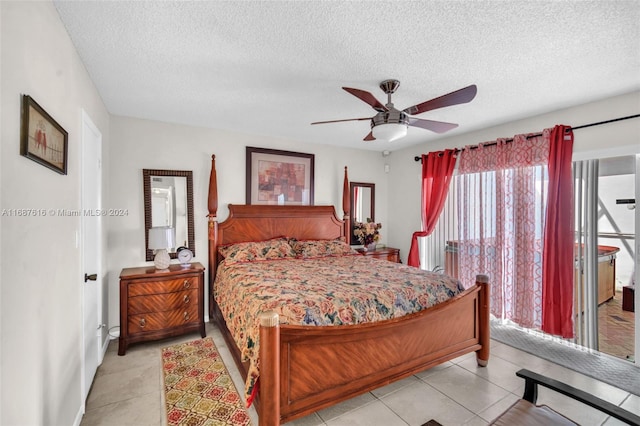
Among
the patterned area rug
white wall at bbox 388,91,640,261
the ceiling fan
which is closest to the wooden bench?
the patterned area rug

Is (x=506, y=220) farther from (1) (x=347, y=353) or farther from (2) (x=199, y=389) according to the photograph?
(2) (x=199, y=389)

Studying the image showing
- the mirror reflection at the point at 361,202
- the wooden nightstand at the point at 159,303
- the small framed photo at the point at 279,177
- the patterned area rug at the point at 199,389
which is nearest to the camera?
the patterned area rug at the point at 199,389

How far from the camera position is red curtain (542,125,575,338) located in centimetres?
305

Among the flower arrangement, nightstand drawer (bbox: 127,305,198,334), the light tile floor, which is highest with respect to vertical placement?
the flower arrangement

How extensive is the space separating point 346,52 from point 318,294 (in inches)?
70.2

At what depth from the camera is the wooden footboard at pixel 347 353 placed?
1684mm

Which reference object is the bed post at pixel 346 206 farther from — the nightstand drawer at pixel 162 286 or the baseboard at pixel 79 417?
the baseboard at pixel 79 417

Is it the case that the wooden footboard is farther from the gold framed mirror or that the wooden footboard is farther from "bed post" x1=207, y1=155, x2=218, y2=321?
the gold framed mirror

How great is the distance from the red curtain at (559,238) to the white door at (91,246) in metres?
4.36

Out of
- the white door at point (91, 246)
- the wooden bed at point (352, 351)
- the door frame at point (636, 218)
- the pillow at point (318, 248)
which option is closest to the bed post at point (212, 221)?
the wooden bed at point (352, 351)

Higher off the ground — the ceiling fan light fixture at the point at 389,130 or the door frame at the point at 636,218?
the ceiling fan light fixture at the point at 389,130

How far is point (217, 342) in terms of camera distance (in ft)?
10.4

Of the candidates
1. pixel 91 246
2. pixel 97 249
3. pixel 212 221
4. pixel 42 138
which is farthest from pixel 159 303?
pixel 42 138

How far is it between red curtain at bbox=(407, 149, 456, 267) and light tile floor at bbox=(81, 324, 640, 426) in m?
2.05
